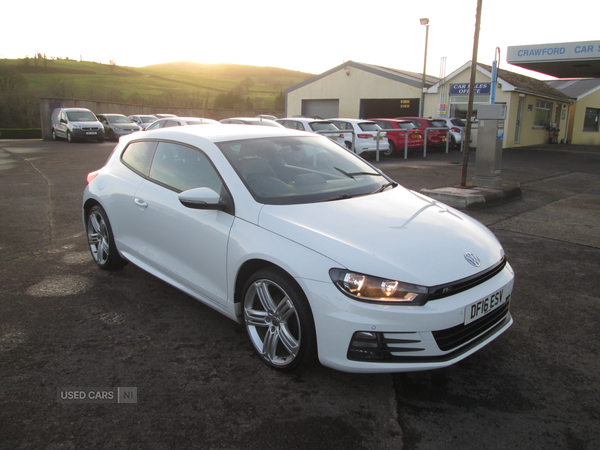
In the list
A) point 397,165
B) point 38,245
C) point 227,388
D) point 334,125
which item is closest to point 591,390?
point 227,388

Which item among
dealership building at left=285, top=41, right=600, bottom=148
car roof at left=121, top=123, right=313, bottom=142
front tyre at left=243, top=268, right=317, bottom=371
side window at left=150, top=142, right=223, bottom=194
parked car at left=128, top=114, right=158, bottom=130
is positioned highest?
dealership building at left=285, top=41, right=600, bottom=148

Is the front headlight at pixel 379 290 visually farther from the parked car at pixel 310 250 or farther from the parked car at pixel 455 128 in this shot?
the parked car at pixel 455 128

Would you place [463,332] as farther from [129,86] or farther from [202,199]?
[129,86]

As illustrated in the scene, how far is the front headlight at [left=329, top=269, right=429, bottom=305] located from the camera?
246 cm

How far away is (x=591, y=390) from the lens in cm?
276

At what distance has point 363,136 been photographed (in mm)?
16906

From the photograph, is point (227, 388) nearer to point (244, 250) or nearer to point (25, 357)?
point (244, 250)

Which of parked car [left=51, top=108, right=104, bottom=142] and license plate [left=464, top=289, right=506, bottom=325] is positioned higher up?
parked car [left=51, top=108, right=104, bottom=142]

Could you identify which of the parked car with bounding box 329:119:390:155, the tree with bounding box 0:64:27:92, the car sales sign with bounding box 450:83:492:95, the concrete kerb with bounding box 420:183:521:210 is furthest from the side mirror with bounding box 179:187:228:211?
the tree with bounding box 0:64:27:92

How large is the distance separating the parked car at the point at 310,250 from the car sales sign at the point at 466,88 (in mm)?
21161

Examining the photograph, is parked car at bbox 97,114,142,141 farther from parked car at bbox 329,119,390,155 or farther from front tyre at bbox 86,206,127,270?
front tyre at bbox 86,206,127,270

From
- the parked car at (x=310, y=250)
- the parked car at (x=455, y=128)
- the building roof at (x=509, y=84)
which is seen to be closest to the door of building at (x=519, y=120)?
the building roof at (x=509, y=84)

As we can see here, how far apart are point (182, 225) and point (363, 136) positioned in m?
14.2

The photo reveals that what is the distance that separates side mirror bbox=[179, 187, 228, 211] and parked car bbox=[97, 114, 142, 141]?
25.7 m
